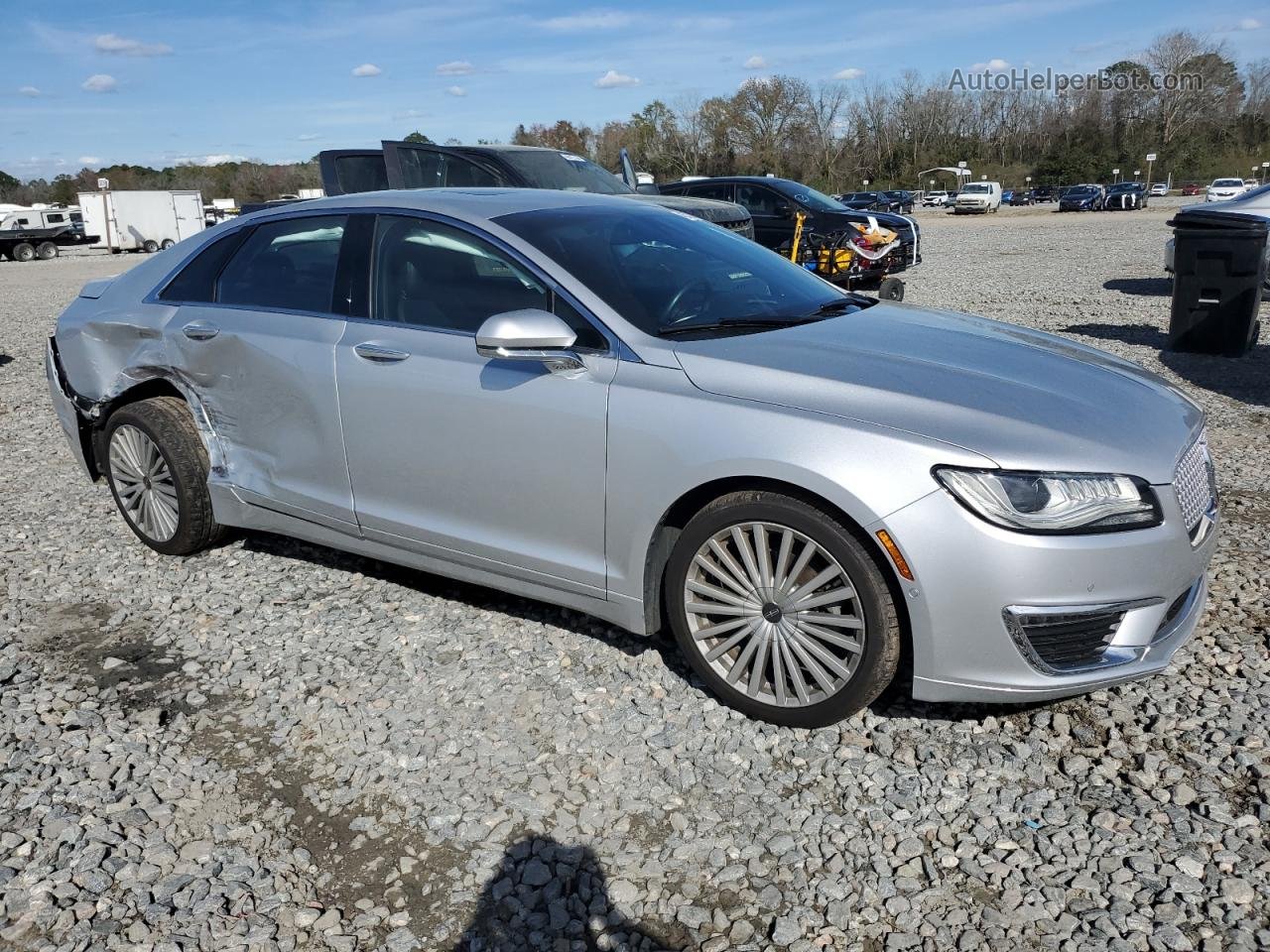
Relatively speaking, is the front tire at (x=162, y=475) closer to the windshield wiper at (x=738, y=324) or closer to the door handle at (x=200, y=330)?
the door handle at (x=200, y=330)

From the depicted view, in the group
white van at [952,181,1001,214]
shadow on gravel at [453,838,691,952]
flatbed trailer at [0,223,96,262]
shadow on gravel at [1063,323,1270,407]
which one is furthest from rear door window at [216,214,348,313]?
white van at [952,181,1001,214]

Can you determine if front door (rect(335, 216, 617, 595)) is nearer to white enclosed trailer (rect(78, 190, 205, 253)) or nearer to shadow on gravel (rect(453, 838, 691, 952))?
shadow on gravel (rect(453, 838, 691, 952))

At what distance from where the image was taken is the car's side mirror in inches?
130

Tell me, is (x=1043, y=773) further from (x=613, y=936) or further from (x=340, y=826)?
(x=340, y=826)

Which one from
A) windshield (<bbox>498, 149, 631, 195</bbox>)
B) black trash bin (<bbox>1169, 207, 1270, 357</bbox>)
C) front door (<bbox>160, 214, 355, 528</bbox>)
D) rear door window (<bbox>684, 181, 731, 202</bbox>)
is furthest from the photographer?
rear door window (<bbox>684, 181, 731, 202</bbox>)

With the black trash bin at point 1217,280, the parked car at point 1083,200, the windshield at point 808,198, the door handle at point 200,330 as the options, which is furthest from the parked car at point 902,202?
the door handle at point 200,330

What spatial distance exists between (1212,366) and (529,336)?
7.49m

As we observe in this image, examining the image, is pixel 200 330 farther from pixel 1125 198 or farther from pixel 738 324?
pixel 1125 198

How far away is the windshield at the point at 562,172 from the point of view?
10.8 m

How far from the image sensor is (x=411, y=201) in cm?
408

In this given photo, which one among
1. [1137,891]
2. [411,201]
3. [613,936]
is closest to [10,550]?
[411,201]

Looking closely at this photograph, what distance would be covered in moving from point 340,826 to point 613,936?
92cm

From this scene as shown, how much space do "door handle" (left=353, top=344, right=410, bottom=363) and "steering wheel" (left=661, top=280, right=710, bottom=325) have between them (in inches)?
38.8

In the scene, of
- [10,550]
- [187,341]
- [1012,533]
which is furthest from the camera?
[10,550]
